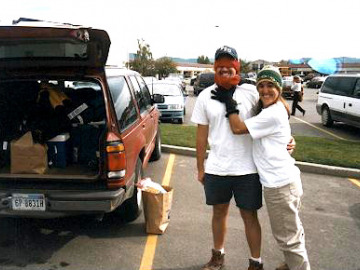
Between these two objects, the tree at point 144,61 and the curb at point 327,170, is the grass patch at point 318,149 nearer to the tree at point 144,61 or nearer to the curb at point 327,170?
the curb at point 327,170

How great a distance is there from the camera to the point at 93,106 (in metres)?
4.98

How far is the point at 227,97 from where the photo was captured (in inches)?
128

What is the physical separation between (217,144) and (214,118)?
0.21 m

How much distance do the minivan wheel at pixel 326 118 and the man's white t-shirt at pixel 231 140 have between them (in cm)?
1080

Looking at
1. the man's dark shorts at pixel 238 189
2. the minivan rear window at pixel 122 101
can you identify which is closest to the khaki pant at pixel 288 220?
the man's dark shorts at pixel 238 189

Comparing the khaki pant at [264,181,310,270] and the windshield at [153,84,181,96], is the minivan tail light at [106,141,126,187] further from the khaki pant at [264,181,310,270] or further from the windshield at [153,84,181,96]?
the windshield at [153,84,181,96]

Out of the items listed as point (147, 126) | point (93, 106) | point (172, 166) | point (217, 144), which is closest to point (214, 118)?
point (217, 144)

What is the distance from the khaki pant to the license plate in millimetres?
2003

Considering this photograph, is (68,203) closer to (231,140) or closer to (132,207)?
(132,207)

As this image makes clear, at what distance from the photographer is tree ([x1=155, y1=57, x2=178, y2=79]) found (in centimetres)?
A: 6464

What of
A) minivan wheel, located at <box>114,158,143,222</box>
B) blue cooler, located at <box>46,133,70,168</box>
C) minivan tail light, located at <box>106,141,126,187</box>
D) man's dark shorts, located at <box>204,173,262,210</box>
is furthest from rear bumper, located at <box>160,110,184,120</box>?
man's dark shorts, located at <box>204,173,262,210</box>

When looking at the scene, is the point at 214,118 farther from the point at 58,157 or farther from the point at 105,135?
the point at 58,157

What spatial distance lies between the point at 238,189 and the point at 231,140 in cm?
41

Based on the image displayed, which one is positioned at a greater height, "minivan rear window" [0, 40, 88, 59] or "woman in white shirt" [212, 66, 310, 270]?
"minivan rear window" [0, 40, 88, 59]
